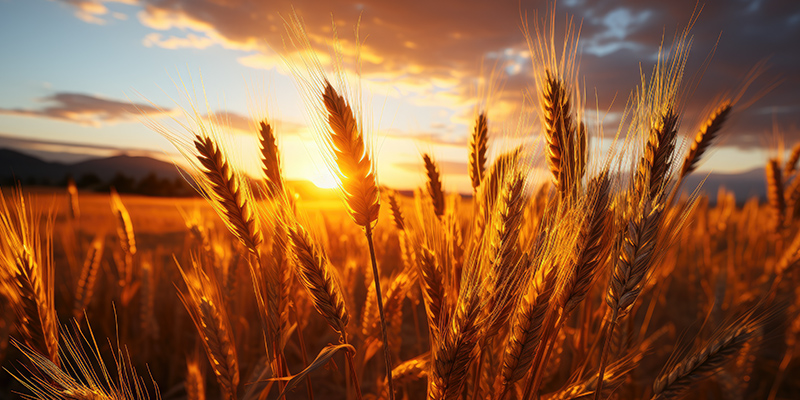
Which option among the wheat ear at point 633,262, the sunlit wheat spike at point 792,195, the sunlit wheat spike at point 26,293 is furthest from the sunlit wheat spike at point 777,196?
the sunlit wheat spike at point 26,293

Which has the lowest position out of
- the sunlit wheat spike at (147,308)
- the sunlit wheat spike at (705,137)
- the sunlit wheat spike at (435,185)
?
the sunlit wheat spike at (147,308)

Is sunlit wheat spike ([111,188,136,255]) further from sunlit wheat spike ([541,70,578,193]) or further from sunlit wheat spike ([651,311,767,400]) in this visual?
sunlit wheat spike ([651,311,767,400])

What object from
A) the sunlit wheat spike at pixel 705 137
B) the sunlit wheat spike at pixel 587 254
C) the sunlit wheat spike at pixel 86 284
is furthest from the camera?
the sunlit wheat spike at pixel 86 284

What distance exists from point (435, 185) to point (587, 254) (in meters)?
0.89

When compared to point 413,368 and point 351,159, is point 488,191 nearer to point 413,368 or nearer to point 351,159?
point 351,159

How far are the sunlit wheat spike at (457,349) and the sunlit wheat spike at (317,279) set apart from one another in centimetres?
35

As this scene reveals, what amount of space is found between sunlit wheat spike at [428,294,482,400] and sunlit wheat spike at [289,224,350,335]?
0.35 m

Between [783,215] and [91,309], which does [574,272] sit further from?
[91,309]

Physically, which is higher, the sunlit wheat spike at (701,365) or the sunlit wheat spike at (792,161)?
the sunlit wheat spike at (792,161)

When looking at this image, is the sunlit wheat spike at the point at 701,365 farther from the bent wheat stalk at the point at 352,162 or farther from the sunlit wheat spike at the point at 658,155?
the bent wheat stalk at the point at 352,162

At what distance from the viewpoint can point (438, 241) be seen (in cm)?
150

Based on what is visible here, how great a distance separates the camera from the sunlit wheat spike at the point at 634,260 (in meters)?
1.09

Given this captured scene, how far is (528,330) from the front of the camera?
1.09 metres

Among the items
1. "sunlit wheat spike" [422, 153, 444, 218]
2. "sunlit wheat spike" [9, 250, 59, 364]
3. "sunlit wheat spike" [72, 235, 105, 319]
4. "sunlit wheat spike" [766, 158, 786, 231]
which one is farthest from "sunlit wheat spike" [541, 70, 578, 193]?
"sunlit wheat spike" [72, 235, 105, 319]
